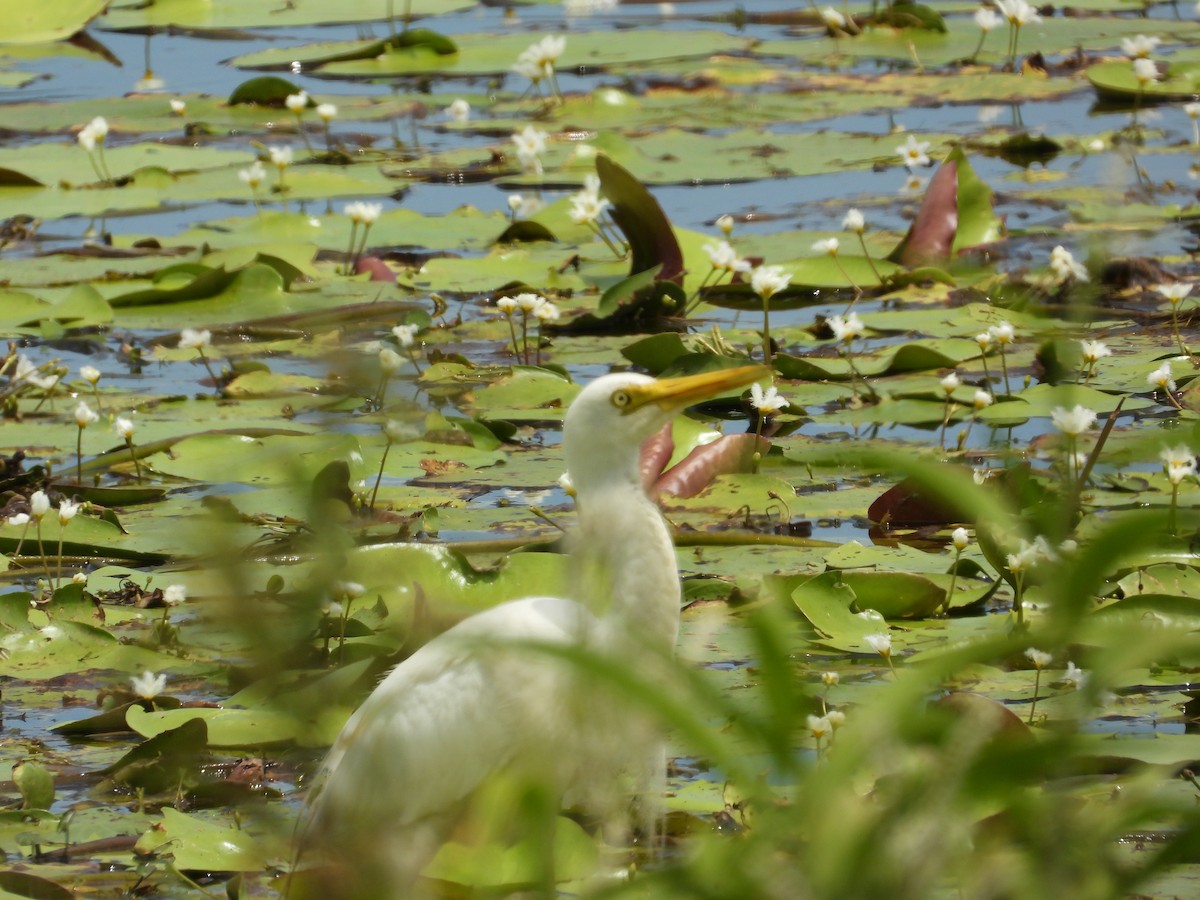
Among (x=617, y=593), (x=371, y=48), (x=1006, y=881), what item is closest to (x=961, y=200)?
(x=617, y=593)

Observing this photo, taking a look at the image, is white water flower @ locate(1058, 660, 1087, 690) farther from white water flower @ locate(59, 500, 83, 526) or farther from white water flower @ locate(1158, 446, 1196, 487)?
white water flower @ locate(59, 500, 83, 526)

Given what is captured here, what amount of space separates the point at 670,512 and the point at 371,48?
5.72m

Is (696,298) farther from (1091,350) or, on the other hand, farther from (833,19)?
(833,19)

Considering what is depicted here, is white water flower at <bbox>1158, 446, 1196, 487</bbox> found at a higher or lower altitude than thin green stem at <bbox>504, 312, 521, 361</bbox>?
higher

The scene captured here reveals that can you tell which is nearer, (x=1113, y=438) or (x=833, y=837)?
(x=833, y=837)

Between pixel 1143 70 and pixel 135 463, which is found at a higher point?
pixel 1143 70

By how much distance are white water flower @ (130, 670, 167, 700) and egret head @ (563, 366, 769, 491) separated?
797 millimetres

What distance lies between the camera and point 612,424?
277cm

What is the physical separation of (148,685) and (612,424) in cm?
90

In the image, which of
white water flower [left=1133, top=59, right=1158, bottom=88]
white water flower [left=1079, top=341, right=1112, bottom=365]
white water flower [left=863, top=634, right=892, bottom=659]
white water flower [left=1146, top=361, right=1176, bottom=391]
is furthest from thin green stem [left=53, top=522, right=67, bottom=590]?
white water flower [left=1133, top=59, right=1158, bottom=88]

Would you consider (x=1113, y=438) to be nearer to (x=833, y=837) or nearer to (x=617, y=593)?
(x=617, y=593)

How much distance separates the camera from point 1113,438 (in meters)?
3.79

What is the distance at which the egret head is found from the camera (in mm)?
2773

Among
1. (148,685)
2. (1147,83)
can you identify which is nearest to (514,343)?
(148,685)
